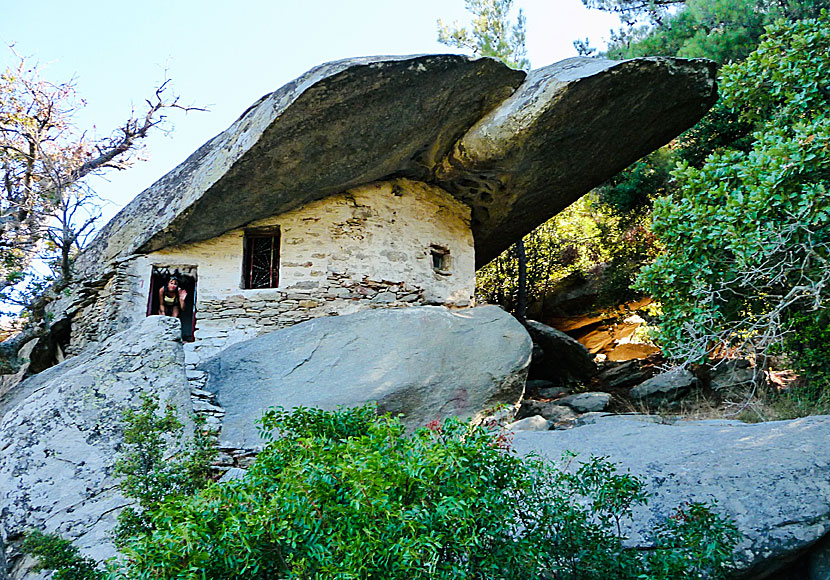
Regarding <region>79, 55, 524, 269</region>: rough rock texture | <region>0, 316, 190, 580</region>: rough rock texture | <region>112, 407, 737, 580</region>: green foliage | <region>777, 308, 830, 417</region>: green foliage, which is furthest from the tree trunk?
<region>112, 407, 737, 580</region>: green foliage

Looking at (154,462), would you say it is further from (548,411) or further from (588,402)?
(588,402)

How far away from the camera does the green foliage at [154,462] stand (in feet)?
14.1

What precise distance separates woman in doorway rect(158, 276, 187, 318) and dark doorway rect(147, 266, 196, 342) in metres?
0.05

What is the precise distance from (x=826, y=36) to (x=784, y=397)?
425 cm

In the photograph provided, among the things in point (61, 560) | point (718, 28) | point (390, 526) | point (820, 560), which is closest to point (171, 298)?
point (61, 560)

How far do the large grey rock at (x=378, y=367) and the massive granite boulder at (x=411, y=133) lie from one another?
7.57 feet

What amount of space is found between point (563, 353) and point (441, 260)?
3.35 metres

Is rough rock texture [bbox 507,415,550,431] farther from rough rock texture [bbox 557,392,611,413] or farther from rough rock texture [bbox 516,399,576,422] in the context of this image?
rough rock texture [bbox 557,392,611,413]

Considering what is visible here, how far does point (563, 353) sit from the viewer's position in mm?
11555

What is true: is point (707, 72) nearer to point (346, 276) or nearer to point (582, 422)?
point (582, 422)

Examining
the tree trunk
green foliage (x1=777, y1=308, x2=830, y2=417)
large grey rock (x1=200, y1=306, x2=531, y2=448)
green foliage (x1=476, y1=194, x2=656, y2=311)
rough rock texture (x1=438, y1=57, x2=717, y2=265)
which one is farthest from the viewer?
the tree trunk

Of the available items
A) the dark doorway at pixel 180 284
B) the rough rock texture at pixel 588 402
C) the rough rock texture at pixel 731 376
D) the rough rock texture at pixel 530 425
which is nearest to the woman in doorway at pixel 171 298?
the dark doorway at pixel 180 284

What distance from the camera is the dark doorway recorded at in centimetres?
873

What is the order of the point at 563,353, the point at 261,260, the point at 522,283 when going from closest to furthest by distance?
1. the point at 261,260
2. the point at 563,353
3. the point at 522,283
